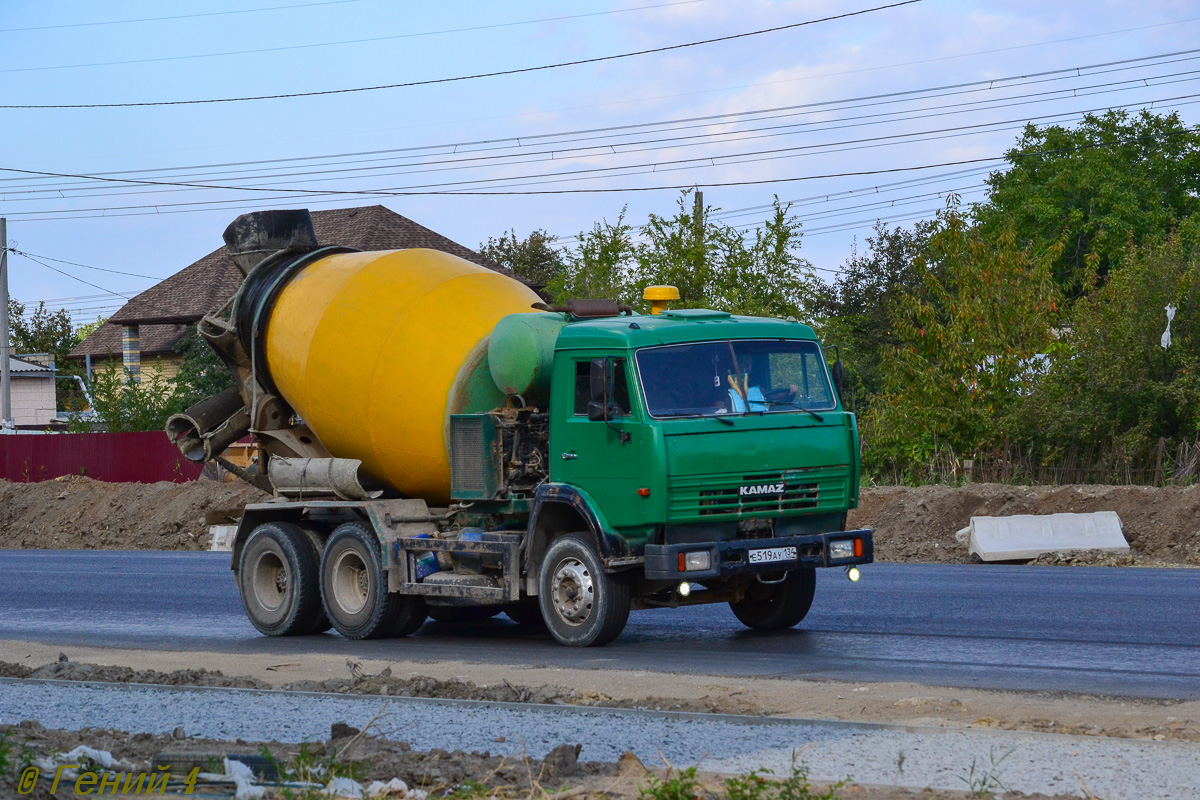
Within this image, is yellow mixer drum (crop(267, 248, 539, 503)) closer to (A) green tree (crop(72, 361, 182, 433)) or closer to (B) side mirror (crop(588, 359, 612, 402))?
(B) side mirror (crop(588, 359, 612, 402))

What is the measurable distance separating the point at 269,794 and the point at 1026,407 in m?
23.2

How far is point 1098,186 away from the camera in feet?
191

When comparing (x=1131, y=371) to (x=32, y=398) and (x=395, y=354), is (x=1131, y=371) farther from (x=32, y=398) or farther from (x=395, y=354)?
(x=32, y=398)

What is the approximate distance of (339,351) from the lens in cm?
1363

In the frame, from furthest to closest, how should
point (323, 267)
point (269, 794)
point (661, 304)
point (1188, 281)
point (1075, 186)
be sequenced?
point (1075, 186) < point (1188, 281) < point (323, 267) < point (661, 304) < point (269, 794)

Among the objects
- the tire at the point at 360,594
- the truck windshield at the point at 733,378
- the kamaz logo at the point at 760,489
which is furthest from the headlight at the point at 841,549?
the tire at the point at 360,594

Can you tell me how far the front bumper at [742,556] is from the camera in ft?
36.7

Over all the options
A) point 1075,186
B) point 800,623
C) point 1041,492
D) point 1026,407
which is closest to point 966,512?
point 1041,492

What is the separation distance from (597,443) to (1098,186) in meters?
51.5

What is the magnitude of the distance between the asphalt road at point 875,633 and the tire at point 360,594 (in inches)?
8.1

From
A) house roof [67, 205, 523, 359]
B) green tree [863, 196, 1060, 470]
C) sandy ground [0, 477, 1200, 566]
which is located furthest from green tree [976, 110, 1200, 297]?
sandy ground [0, 477, 1200, 566]

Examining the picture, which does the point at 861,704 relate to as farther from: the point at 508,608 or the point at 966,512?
the point at 966,512

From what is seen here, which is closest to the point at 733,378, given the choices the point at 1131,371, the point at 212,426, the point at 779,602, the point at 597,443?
the point at 597,443

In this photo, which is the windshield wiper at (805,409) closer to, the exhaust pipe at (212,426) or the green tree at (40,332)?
the exhaust pipe at (212,426)
